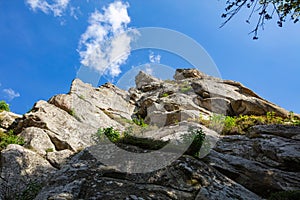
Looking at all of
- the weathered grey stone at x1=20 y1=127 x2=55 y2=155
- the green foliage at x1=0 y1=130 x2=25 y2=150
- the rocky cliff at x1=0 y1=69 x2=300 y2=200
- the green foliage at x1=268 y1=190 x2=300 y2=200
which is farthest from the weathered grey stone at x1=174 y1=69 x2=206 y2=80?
the green foliage at x1=268 y1=190 x2=300 y2=200

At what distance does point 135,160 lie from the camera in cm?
734

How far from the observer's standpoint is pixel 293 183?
754 centimetres

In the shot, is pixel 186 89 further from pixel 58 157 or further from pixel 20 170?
pixel 20 170

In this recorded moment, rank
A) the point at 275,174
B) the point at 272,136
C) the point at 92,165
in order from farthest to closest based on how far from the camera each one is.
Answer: the point at 272,136
the point at 275,174
the point at 92,165

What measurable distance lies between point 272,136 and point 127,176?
7910mm

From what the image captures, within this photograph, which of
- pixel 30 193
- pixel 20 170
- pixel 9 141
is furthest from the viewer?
pixel 9 141

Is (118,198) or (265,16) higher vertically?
(265,16)

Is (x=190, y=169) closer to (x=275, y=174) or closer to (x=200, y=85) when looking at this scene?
(x=275, y=174)

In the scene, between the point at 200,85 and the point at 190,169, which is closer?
the point at 190,169

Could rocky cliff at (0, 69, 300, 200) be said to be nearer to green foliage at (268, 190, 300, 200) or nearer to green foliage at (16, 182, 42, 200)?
green foliage at (16, 182, 42, 200)

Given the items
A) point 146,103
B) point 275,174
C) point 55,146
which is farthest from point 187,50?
point 146,103

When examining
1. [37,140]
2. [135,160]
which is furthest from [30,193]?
[37,140]

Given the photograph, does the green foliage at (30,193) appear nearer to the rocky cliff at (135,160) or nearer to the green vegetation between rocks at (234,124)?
the rocky cliff at (135,160)

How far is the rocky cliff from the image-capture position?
19.9 feet
